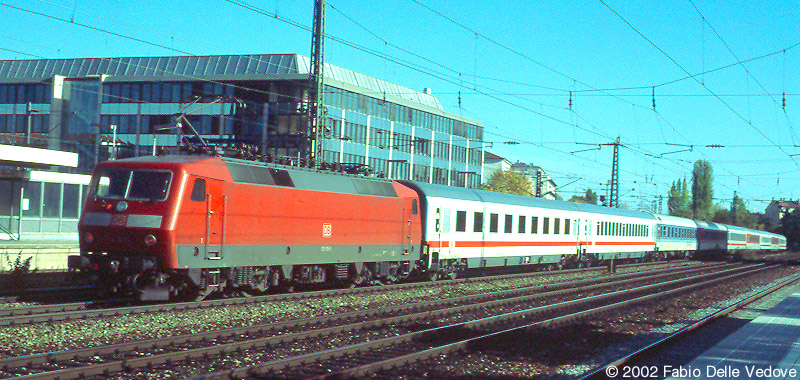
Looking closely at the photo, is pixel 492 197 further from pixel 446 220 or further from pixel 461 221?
pixel 446 220

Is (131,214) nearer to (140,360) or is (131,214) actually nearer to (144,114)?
(140,360)

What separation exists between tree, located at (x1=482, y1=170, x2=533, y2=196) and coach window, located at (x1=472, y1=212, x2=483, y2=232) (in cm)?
5216

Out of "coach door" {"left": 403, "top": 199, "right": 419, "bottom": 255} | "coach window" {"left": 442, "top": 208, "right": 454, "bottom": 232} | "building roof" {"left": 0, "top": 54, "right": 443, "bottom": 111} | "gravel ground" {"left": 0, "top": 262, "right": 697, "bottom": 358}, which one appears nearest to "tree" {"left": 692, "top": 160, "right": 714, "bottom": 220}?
"building roof" {"left": 0, "top": 54, "right": 443, "bottom": 111}

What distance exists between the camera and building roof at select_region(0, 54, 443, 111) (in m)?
71.6

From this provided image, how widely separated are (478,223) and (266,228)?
39.3ft

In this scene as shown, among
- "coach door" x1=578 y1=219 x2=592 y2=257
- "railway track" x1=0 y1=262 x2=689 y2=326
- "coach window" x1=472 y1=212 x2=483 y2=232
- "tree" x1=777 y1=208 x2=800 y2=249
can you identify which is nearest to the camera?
"railway track" x1=0 y1=262 x2=689 y2=326

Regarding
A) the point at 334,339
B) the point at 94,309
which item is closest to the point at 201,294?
the point at 94,309

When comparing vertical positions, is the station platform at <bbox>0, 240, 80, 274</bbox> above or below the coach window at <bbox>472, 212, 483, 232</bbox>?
below

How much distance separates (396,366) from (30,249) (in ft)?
56.9

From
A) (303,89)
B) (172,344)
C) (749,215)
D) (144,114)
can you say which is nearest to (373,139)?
(303,89)

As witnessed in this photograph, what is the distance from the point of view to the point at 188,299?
18141 millimetres

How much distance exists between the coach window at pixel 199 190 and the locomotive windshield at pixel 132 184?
0.57 meters

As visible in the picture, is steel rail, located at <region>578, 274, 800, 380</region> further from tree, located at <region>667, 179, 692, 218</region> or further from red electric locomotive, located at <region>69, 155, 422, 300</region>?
tree, located at <region>667, 179, 692, 218</region>

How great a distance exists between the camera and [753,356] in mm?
12898
